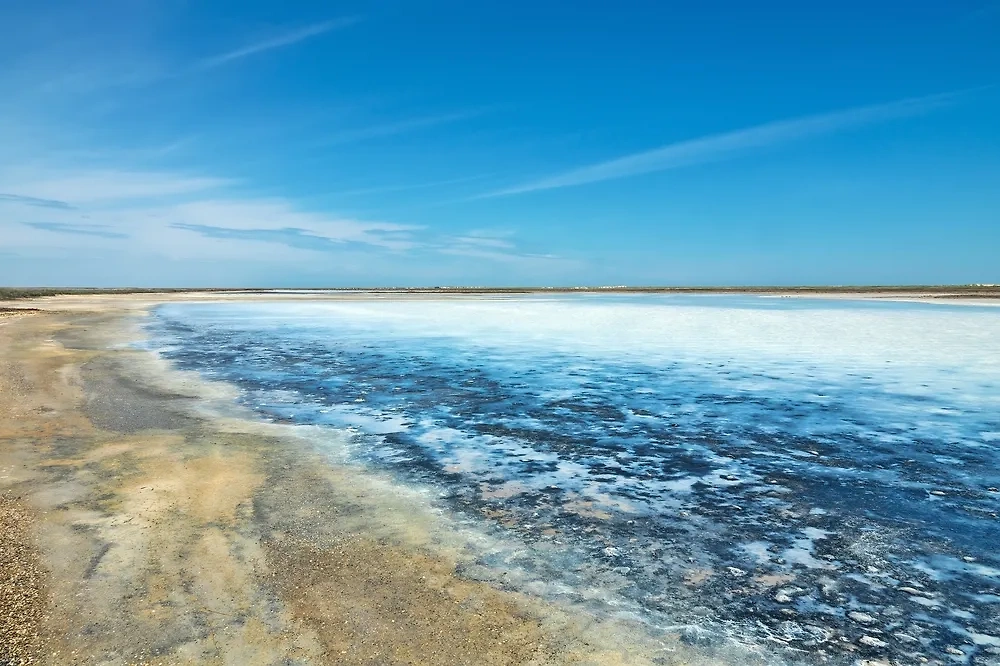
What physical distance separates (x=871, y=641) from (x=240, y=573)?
154 inches

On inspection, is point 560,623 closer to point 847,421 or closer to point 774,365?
point 847,421

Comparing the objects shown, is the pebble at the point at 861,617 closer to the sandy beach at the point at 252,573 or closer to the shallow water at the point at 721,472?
the shallow water at the point at 721,472

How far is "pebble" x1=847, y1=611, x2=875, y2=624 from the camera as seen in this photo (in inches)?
146

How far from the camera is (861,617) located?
12.3 feet

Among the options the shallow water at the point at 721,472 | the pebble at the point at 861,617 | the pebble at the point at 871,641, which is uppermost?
the pebble at the point at 871,641

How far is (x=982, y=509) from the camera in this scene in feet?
17.9

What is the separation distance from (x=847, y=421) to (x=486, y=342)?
12256 mm

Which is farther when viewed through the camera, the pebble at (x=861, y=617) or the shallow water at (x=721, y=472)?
the shallow water at (x=721, y=472)

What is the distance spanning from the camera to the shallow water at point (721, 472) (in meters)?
3.89

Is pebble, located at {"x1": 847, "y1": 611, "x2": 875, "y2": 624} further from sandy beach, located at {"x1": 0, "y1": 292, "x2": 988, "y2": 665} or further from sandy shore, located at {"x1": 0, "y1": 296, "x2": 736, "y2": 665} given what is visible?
sandy shore, located at {"x1": 0, "y1": 296, "x2": 736, "y2": 665}

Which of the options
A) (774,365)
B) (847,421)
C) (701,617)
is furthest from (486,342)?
(701,617)

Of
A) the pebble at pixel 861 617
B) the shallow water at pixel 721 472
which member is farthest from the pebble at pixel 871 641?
the pebble at pixel 861 617

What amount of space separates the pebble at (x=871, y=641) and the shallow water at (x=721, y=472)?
0.8 inches

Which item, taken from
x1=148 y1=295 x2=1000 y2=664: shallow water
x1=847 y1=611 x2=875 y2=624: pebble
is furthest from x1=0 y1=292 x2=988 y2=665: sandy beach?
x1=847 y1=611 x2=875 y2=624: pebble
